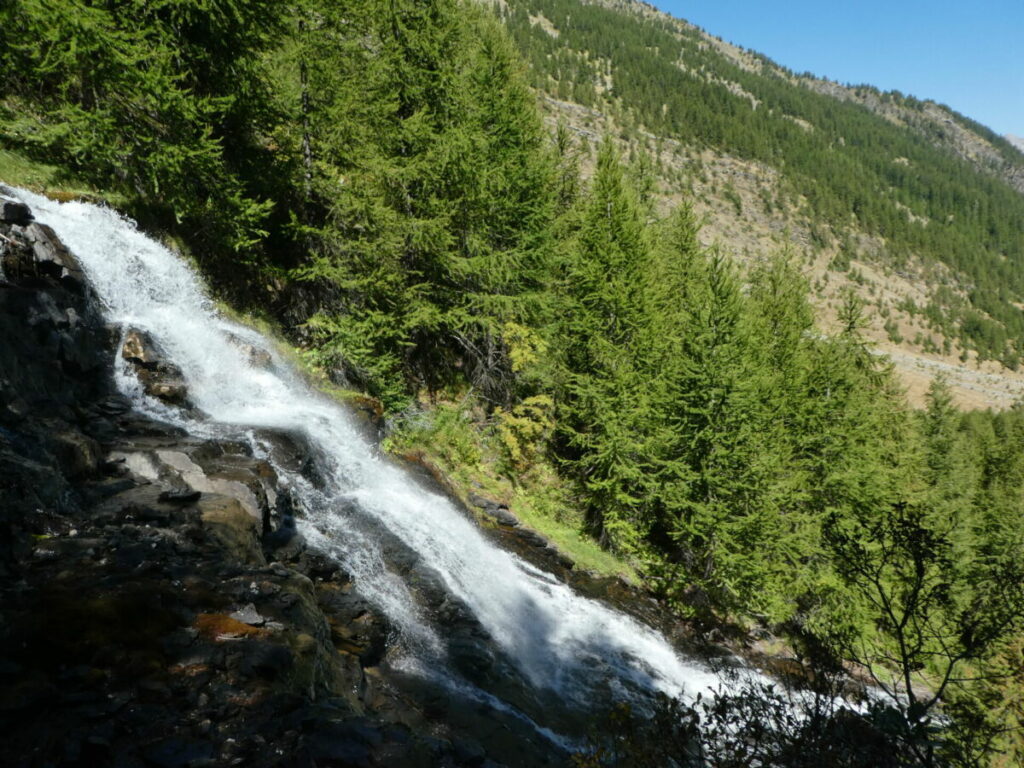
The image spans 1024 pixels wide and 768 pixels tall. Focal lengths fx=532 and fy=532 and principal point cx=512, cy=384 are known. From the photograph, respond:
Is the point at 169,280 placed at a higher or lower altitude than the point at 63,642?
higher

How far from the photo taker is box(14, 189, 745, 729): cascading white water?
9.22m

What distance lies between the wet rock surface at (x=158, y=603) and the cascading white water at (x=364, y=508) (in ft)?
2.04

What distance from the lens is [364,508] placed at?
10227 millimetres

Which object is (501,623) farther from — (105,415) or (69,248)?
(69,248)

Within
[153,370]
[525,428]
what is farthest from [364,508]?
[525,428]

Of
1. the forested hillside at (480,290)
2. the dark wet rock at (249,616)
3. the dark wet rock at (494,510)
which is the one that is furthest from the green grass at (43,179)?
the dark wet rock at (494,510)

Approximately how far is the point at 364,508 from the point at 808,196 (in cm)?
14538

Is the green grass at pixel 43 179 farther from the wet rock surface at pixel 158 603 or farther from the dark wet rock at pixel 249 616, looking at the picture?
the dark wet rock at pixel 249 616

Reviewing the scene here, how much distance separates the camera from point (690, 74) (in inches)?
6127

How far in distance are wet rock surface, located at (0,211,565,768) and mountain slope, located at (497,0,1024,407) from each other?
8694 cm

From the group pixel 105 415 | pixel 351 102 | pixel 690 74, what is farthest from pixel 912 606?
pixel 690 74

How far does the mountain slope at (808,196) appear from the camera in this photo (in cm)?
10050

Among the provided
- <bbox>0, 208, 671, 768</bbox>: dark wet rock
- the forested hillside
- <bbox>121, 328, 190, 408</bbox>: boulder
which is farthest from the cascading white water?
the forested hillside

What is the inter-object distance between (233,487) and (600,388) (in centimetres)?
1095
